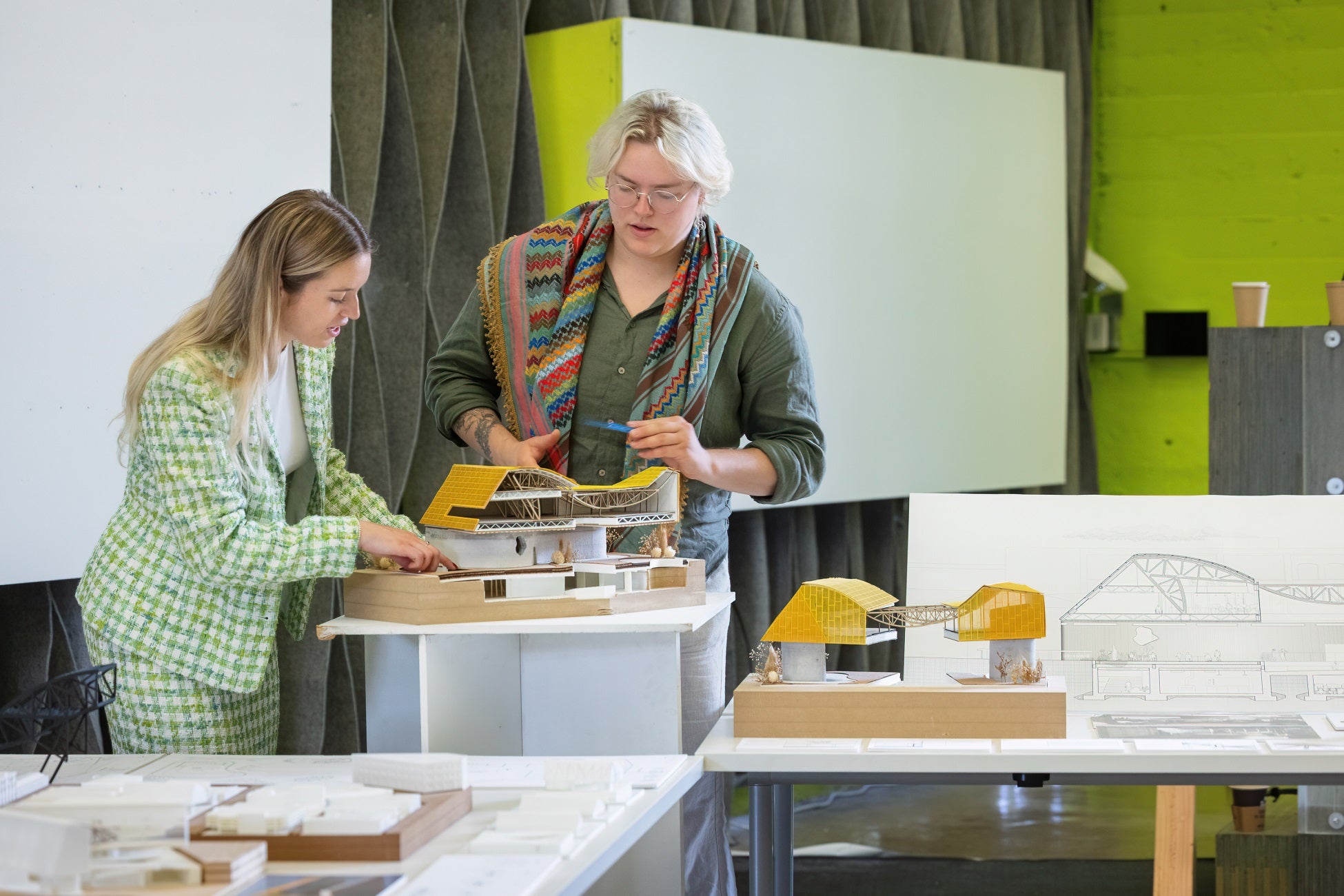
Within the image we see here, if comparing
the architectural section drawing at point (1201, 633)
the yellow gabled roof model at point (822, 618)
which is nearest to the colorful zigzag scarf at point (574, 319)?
the yellow gabled roof model at point (822, 618)

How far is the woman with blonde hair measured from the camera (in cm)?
179

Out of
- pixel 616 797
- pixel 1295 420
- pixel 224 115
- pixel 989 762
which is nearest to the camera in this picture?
pixel 616 797

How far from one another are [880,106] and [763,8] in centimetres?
47

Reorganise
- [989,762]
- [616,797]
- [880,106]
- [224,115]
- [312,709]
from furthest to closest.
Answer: [880,106], [312,709], [224,115], [989,762], [616,797]

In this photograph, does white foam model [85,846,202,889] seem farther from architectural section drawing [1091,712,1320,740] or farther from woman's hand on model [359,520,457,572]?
architectural section drawing [1091,712,1320,740]

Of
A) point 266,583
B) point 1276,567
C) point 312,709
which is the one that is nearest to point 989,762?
point 1276,567

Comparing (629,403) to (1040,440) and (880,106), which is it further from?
(1040,440)

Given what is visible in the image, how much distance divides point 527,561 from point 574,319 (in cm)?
49

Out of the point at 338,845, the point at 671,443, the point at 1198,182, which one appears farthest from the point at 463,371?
the point at 1198,182

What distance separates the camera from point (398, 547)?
1.88 m

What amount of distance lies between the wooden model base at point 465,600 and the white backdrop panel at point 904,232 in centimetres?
159

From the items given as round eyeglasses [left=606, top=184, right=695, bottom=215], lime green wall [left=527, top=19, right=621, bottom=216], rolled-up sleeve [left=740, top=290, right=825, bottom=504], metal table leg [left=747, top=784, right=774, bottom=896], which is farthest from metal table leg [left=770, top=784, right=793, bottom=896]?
lime green wall [left=527, top=19, right=621, bottom=216]

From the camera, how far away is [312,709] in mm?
3201

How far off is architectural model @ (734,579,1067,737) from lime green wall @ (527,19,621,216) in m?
1.73
